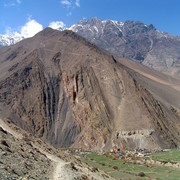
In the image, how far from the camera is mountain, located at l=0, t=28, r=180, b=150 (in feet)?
310

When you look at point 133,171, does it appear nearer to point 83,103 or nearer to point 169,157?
point 169,157

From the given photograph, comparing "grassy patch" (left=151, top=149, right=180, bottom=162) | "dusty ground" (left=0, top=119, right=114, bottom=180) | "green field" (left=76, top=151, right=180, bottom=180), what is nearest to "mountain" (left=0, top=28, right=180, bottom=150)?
"grassy patch" (left=151, top=149, right=180, bottom=162)

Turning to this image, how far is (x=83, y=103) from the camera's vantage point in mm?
106250

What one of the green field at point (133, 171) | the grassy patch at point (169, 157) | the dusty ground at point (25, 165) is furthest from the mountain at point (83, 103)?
the dusty ground at point (25, 165)

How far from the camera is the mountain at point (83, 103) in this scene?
94.6 m

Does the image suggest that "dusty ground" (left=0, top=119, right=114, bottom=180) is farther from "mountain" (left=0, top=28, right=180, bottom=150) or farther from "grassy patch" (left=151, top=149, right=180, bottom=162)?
"mountain" (left=0, top=28, right=180, bottom=150)

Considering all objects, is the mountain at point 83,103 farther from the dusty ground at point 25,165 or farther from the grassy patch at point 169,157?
the dusty ground at point 25,165

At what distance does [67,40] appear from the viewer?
139 m

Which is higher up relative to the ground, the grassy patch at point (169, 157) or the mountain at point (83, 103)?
the mountain at point (83, 103)

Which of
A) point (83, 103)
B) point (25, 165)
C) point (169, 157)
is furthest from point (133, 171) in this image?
point (83, 103)

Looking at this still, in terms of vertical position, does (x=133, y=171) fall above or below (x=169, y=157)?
below

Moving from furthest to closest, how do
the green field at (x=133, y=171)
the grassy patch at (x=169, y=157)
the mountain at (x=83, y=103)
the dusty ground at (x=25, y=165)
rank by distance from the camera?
the mountain at (x=83, y=103), the grassy patch at (x=169, y=157), the green field at (x=133, y=171), the dusty ground at (x=25, y=165)

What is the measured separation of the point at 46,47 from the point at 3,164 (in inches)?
4646

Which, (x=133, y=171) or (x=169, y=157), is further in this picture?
(x=169, y=157)
